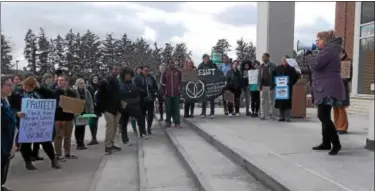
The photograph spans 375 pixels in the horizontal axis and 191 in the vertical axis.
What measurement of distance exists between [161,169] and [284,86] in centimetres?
474

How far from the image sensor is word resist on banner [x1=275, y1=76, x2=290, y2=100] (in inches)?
400

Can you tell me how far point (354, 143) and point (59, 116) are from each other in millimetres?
5135

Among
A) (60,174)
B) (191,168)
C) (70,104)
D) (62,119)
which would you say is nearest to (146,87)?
(70,104)

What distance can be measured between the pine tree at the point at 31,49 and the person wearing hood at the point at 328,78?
207 ft

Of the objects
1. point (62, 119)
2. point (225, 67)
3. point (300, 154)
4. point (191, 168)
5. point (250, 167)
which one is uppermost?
point (225, 67)

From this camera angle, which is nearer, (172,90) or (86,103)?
(86,103)

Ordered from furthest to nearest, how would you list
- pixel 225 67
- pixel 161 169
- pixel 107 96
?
pixel 225 67
pixel 107 96
pixel 161 169

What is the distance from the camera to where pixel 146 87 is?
10.1 m

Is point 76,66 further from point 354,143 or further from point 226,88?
point 354,143

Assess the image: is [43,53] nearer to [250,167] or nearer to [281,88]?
[281,88]

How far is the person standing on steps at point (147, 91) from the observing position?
1007 centimetres

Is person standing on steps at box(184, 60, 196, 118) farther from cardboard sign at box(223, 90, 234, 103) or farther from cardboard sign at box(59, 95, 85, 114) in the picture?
cardboard sign at box(59, 95, 85, 114)

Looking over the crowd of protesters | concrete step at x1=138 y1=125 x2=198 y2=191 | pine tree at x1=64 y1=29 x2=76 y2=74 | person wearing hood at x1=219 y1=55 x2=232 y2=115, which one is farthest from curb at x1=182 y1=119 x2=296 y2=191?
pine tree at x1=64 y1=29 x2=76 y2=74

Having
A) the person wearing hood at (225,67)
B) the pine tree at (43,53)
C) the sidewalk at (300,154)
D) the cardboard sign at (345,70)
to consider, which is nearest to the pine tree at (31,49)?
the pine tree at (43,53)
